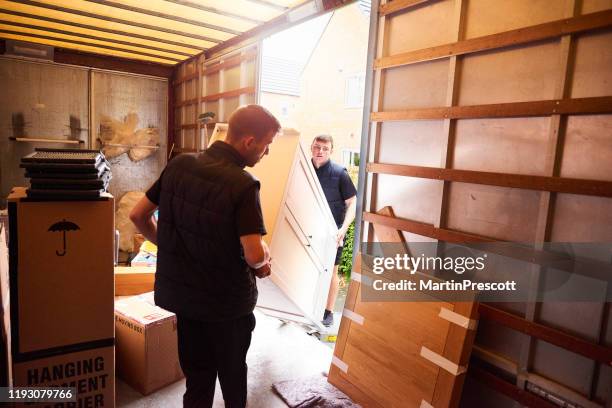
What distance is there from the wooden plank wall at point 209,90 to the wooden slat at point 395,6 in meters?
2.07

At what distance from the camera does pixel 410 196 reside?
2.71 m

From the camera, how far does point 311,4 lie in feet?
11.6

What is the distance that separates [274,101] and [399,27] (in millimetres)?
13106

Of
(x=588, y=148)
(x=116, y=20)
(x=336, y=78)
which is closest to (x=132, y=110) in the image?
(x=116, y=20)

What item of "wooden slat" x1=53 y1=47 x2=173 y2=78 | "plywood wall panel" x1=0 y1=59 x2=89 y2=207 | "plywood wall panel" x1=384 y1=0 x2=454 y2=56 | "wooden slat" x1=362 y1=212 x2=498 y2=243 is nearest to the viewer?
"wooden slat" x1=362 y1=212 x2=498 y2=243

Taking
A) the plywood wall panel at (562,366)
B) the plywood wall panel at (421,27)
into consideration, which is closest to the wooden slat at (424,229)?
the plywood wall panel at (562,366)

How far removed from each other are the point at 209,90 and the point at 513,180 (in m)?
4.74

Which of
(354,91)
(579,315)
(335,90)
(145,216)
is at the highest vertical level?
(335,90)

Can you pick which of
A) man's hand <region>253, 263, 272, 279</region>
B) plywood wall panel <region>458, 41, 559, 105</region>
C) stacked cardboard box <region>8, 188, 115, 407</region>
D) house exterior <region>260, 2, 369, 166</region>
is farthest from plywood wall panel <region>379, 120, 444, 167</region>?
house exterior <region>260, 2, 369, 166</region>

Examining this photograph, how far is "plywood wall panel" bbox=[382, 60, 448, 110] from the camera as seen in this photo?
8.14ft

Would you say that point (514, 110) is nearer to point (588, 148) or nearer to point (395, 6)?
point (588, 148)

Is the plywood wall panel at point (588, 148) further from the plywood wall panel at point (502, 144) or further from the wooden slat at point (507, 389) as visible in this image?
the wooden slat at point (507, 389)

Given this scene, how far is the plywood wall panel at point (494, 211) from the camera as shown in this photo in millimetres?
2062

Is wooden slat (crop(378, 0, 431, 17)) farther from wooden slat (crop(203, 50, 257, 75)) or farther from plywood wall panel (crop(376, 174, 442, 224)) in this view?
wooden slat (crop(203, 50, 257, 75))
